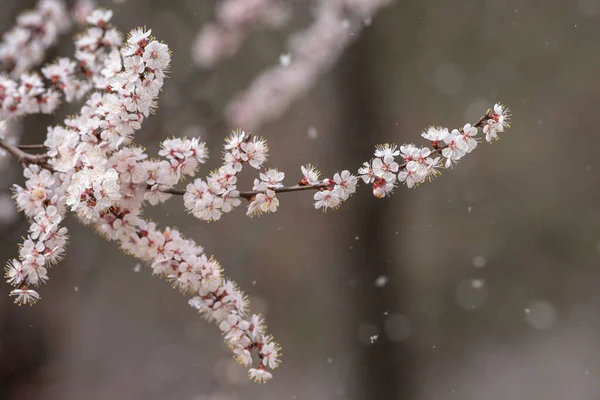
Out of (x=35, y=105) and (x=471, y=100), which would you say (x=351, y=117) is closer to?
(x=471, y=100)

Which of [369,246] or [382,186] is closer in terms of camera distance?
[382,186]

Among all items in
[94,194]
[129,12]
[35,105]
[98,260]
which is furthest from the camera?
[98,260]

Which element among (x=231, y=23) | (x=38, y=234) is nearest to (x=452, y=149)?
(x=38, y=234)

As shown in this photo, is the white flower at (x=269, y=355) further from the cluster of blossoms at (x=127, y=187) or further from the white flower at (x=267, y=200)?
the white flower at (x=267, y=200)

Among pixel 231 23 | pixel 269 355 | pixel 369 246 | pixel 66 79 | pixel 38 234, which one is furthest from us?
pixel 369 246

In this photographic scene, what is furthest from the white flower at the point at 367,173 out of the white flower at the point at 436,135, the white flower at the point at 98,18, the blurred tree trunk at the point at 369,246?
the blurred tree trunk at the point at 369,246

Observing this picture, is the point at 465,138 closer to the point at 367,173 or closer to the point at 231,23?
the point at 367,173

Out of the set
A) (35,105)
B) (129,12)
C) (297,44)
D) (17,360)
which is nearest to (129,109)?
(35,105)
